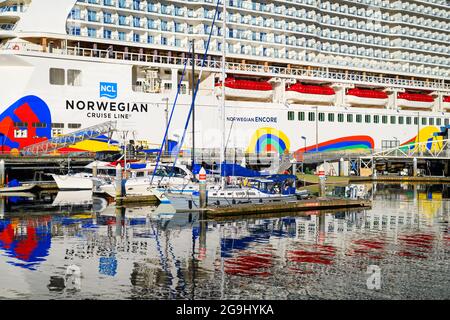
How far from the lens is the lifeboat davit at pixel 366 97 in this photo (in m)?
57.8

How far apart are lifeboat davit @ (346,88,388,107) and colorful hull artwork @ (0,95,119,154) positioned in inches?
1063

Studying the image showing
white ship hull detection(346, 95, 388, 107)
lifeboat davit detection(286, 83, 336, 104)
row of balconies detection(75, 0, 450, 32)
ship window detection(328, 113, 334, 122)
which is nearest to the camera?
row of balconies detection(75, 0, 450, 32)

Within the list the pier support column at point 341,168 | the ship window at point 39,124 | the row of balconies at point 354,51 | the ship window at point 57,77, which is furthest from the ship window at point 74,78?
the pier support column at point 341,168

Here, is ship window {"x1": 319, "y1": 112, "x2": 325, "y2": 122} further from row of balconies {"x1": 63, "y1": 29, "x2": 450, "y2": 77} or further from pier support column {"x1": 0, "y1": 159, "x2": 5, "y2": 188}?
pier support column {"x1": 0, "y1": 159, "x2": 5, "y2": 188}

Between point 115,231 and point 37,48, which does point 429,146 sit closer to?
point 37,48

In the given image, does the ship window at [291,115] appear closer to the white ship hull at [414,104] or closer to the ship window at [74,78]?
the white ship hull at [414,104]

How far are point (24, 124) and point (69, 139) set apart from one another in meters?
2.86

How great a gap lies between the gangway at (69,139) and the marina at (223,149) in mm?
93

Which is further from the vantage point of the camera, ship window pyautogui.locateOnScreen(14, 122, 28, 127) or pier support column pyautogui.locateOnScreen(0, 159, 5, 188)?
ship window pyautogui.locateOnScreen(14, 122, 28, 127)

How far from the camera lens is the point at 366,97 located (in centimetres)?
5878

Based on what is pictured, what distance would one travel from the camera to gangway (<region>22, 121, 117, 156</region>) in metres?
40.9

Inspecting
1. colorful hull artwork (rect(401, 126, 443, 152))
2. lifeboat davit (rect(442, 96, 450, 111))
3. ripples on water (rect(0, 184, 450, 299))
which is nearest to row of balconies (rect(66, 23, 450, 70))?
lifeboat davit (rect(442, 96, 450, 111))

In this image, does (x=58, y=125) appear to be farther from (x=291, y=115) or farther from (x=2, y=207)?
(x=291, y=115)

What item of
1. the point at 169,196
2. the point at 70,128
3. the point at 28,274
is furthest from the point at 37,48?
the point at 28,274
